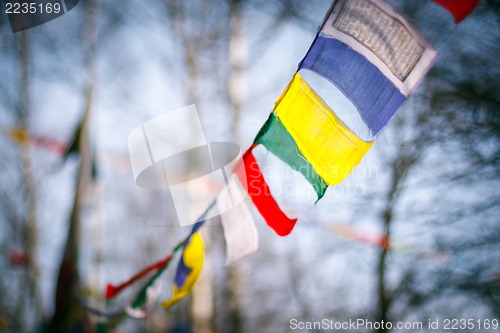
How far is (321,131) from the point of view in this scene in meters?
2.18

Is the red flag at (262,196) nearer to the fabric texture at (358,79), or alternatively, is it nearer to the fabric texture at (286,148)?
the fabric texture at (286,148)

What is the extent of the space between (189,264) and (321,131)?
143cm

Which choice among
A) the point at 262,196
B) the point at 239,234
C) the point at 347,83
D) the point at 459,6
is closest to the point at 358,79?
the point at 347,83

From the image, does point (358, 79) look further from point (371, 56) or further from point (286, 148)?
point (286, 148)

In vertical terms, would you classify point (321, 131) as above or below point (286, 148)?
above

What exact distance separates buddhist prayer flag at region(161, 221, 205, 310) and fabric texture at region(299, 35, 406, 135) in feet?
3.91

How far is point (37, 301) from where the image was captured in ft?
22.9

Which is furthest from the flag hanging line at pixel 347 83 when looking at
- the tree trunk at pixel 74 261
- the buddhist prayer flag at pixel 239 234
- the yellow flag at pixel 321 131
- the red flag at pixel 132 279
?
the tree trunk at pixel 74 261

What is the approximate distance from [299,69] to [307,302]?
14.7 feet

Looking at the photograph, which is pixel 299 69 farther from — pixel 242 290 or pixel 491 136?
pixel 242 290

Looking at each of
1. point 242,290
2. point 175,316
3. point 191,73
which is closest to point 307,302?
point 242,290

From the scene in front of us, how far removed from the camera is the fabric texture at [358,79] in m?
2.01

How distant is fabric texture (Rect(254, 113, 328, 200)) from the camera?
227 centimetres

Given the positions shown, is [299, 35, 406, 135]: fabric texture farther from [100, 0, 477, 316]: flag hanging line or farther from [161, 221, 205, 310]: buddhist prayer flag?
[161, 221, 205, 310]: buddhist prayer flag
